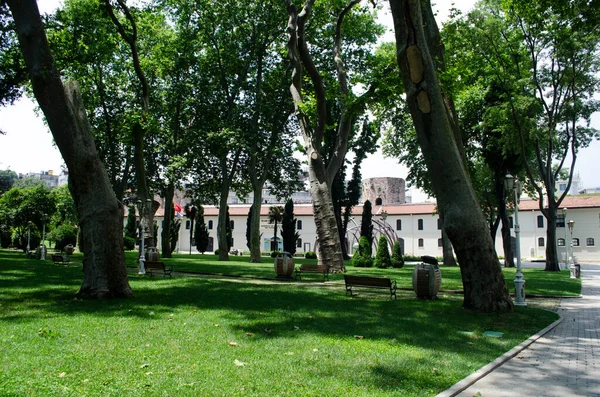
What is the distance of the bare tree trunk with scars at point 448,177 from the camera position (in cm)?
927

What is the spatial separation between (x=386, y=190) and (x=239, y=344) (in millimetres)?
62151

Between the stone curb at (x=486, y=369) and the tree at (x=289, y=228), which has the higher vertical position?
the tree at (x=289, y=228)

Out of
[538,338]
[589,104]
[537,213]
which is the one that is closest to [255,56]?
[589,104]

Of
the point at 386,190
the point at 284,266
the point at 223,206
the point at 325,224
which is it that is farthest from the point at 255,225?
the point at 386,190

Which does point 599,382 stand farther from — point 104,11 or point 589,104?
point 589,104

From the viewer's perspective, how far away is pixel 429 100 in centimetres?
949

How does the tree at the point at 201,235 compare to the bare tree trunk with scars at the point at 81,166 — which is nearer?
the bare tree trunk with scars at the point at 81,166

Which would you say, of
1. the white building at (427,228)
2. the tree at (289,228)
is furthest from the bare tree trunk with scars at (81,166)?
the white building at (427,228)

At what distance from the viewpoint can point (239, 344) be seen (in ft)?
20.0

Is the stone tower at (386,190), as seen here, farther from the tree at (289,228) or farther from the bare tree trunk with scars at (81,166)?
the bare tree trunk with scars at (81,166)

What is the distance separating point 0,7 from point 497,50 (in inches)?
852

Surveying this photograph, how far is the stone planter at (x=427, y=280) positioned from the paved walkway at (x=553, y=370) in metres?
3.44

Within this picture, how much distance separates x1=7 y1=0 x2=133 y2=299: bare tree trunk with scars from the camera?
966cm

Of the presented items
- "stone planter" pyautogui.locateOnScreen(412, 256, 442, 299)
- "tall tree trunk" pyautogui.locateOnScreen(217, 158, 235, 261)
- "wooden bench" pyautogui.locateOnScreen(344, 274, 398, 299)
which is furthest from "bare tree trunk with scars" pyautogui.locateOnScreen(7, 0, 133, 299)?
"tall tree trunk" pyautogui.locateOnScreen(217, 158, 235, 261)
